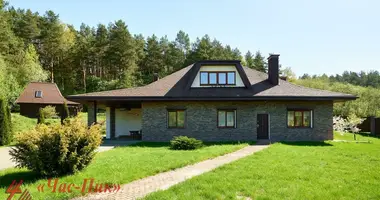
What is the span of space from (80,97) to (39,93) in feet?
64.3

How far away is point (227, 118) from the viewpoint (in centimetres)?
1666

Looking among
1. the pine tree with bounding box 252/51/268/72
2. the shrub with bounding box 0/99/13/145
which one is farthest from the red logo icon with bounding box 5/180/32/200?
the pine tree with bounding box 252/51/268/72

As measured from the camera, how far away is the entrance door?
54.6ft

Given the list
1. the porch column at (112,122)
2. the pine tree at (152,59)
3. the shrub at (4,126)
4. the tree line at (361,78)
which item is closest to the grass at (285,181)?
the porch column at (112,122)

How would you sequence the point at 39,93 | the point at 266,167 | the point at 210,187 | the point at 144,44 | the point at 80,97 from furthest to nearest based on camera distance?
the point at 144,44, the point at 39,93, the point at 80,97, the point at 266,167, the point at 210,187

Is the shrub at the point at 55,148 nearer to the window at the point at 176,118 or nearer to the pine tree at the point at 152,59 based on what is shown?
the window at the point at 176,118

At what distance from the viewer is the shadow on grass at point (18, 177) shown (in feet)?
22.0

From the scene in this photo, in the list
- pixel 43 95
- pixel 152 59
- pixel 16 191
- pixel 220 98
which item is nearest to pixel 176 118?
pixel 220 98

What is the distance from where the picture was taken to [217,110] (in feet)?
54.2

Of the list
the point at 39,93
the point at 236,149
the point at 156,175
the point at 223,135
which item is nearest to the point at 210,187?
the point at 156,175

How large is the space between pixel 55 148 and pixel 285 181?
578 cm

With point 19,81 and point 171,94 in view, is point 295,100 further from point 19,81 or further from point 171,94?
point 19,81

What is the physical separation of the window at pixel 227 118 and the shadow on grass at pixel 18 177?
1088 centimetres

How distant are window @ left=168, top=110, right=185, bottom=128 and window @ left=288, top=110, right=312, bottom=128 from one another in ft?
21.0
